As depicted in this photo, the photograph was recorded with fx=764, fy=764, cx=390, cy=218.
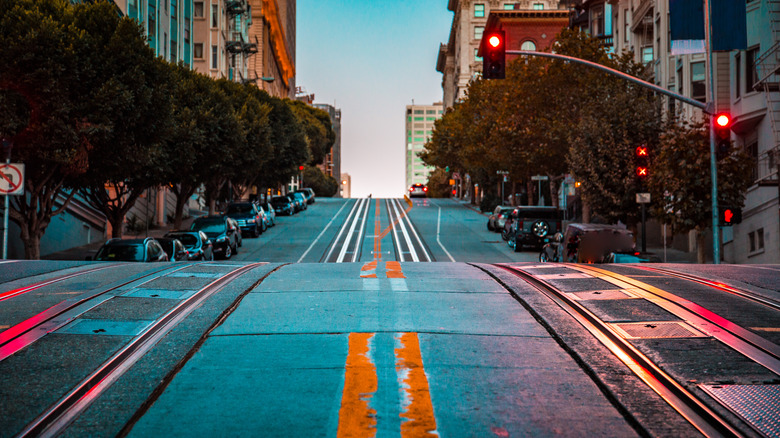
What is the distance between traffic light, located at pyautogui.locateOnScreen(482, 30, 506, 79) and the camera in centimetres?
1706

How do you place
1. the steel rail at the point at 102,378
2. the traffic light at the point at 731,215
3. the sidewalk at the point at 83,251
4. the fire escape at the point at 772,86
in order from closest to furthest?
the steel rail at the point at 102,378
the traffic light at the point at 731,215
the fire escape at the point at 772,86
the sidewalk at the point at 83,251

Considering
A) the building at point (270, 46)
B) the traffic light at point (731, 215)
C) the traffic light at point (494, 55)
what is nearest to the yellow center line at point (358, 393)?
the traffic light at point (494, 55)

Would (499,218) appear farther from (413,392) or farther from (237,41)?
(237,41)

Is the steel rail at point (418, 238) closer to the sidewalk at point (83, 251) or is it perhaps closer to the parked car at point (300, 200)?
the parked car at point (300, 200)

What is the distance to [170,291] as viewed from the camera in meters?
10.8

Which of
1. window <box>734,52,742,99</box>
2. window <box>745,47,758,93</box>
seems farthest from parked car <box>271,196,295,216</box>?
window <box>745,47,758,93</box>

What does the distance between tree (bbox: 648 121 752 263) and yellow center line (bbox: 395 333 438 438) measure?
58.4 feet

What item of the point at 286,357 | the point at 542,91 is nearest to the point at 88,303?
the point at 286,357

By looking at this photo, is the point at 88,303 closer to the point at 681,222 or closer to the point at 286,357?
the point at 286,357

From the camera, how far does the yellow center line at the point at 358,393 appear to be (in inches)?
209

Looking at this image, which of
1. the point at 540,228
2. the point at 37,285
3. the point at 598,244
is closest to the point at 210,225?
the point at 540,228

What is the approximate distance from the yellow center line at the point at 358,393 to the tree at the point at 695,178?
59.4 feet

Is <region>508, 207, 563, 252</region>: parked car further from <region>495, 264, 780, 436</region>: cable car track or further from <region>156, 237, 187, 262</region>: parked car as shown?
<region>495, 264, 780, 436</region>: cable car track

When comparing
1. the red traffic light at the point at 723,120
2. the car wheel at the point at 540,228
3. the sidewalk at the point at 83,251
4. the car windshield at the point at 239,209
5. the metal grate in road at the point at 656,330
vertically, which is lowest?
the metal grate in road at the point at 656,330
